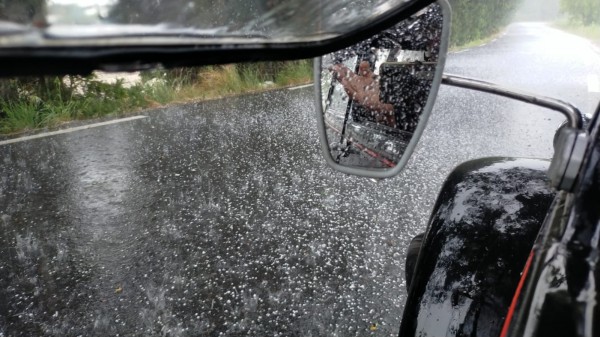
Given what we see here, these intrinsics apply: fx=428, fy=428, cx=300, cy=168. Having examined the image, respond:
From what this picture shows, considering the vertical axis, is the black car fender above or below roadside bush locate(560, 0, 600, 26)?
below

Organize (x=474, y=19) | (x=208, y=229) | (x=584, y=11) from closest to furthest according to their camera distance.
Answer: (x=208, y=229) < (x=474, y=19) < (x=584, y=11)

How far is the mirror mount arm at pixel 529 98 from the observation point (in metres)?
0.78

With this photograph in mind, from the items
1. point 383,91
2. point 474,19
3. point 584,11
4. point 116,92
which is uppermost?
point 584,11

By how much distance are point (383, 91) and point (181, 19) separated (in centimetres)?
85

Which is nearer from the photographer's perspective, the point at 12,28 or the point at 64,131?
the point at 12,28

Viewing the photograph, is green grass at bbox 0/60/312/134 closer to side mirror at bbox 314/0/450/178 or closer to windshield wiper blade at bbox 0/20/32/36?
side mirror at bbox 314/0/450/178

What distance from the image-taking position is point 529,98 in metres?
0.91

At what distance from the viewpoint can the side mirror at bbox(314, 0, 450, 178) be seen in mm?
1155

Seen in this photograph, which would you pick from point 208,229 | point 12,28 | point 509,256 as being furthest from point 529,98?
point 208,229

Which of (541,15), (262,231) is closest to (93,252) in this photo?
(262,231)

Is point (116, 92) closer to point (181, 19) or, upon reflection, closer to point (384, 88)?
point (384, 88)

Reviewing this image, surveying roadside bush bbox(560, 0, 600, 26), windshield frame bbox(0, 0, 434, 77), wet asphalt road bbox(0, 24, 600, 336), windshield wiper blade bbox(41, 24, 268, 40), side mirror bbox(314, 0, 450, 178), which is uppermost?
roadside bush bbox(560, 0, 600, 26)

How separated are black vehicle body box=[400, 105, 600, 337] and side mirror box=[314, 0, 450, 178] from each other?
0.24 meters

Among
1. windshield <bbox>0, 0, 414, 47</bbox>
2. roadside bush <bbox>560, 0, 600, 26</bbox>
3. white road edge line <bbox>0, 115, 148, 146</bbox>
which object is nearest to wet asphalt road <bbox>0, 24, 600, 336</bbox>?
white road edge line <bbox>0, 115, 148, 146</bbox>
